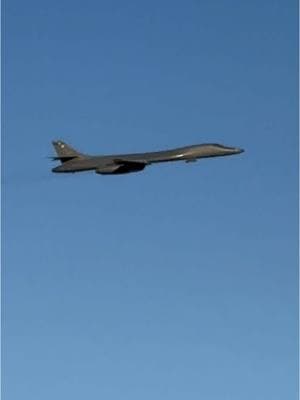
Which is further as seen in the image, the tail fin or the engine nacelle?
the tail fin

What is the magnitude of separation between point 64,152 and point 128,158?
1149cm

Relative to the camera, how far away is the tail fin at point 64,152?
372 ft

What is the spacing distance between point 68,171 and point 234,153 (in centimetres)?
1505

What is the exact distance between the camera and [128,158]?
106 metres

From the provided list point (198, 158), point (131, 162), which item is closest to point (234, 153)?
point (198, 158)

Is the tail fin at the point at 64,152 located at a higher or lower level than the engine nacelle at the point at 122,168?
higher

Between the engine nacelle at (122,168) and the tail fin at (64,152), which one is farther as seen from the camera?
the tail fin at (64,152)

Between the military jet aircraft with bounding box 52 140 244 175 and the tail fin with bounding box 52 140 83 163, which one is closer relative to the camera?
the military jet aircraft with bounding box 52 140 244 175

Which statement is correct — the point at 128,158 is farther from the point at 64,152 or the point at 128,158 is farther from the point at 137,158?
the point at 64,152

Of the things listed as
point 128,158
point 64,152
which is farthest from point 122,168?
point 64,152

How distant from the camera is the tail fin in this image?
113250 mm

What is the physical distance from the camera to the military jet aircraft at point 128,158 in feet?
342

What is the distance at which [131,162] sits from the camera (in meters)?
104

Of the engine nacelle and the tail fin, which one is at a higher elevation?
the tail fin
